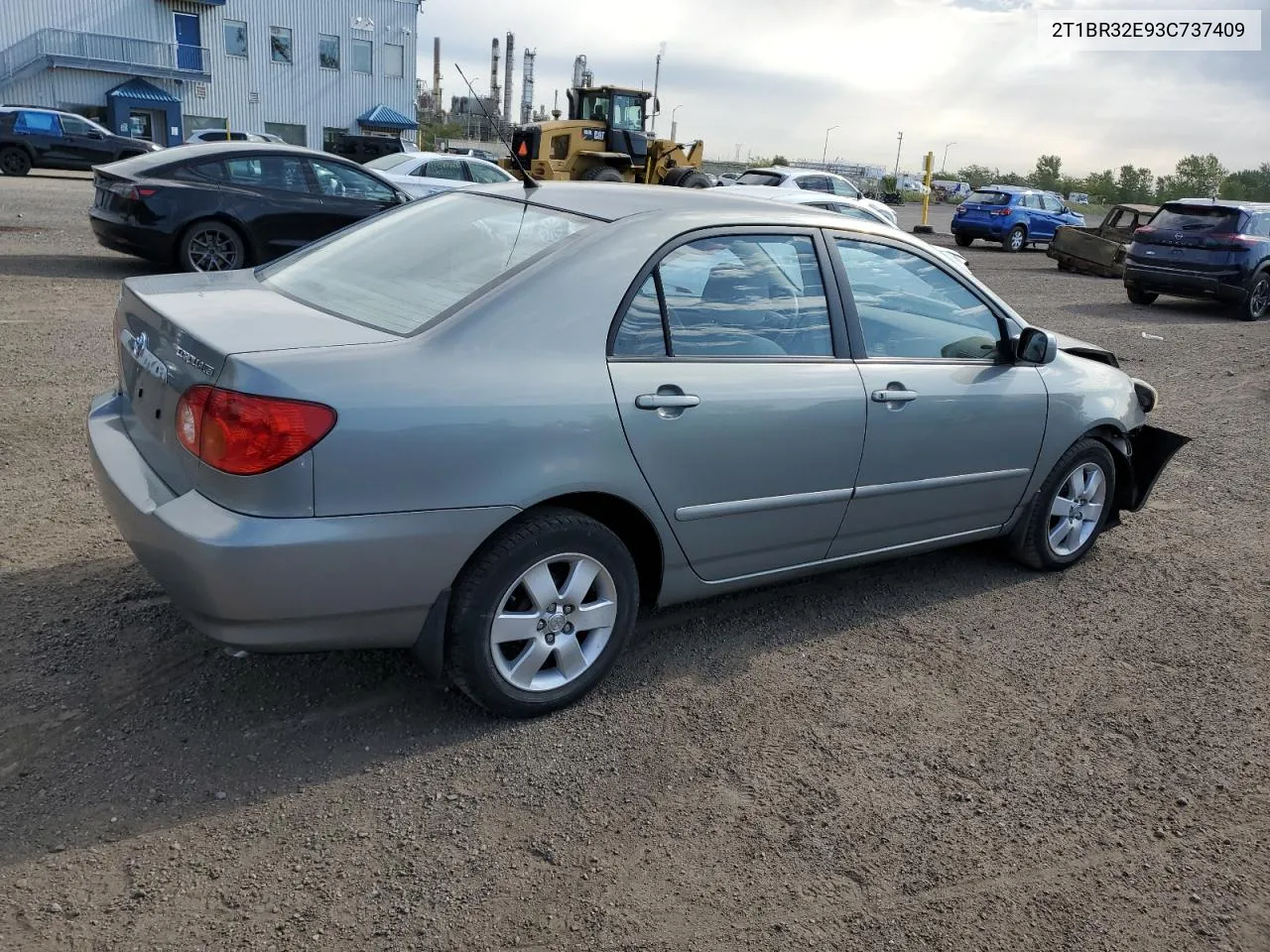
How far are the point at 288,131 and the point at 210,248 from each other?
43.4m

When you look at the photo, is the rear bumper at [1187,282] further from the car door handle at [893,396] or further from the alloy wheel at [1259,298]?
the car door handle at [893,396]

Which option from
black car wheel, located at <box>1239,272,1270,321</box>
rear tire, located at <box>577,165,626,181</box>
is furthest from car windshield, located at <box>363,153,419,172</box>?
black car wheel, located at <box>1239,272,1270,321</box>

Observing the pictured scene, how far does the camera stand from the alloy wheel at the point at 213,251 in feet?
34.9

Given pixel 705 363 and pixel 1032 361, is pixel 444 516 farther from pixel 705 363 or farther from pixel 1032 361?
pixel 1032 361

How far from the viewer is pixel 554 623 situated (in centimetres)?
337

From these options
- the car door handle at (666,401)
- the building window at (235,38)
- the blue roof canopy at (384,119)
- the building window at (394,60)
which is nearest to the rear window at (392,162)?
the car door handle at (666,401)

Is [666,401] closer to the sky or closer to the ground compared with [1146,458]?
closer to the sky

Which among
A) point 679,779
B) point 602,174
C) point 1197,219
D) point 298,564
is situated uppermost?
point 1197,219

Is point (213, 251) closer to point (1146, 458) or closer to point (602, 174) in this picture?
point (1146, 458)

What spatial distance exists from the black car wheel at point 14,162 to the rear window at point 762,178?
17.3 m

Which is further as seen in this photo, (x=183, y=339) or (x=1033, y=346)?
(x=1033, y=346)

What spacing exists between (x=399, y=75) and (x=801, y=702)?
5348cm

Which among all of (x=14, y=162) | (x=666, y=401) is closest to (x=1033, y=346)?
(x=666, y=401)

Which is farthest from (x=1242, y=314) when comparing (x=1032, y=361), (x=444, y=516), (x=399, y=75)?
(x=399, y=75)
